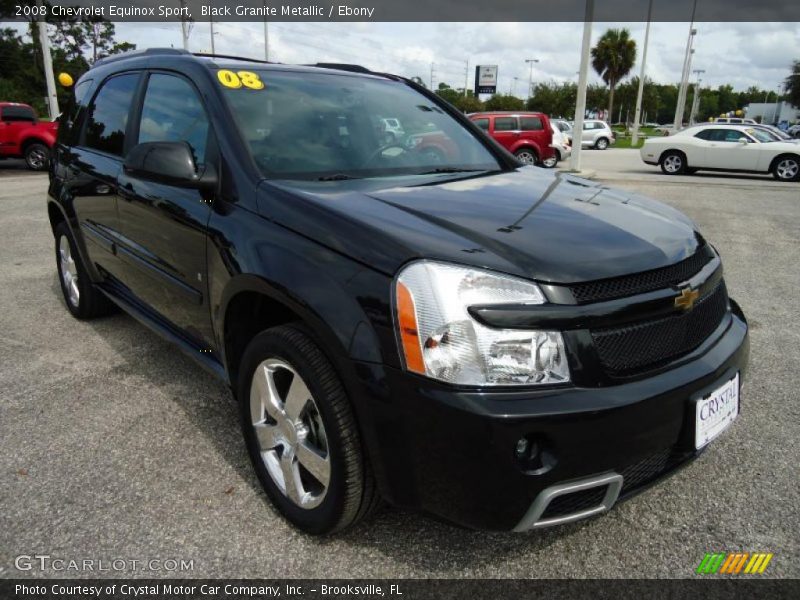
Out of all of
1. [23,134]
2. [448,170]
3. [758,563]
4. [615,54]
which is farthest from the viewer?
[615,54]

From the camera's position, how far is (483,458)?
159cm

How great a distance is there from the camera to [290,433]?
2.12 m

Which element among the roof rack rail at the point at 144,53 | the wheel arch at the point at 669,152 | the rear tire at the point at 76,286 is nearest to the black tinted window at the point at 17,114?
the rear tire at the point at 76,286

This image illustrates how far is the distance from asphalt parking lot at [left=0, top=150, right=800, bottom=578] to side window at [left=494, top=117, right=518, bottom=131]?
14.6m

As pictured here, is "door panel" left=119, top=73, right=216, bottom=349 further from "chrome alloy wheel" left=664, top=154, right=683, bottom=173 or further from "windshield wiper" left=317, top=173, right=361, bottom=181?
"chrome alloy wheel" left=664, top=154, right=683, bottom=173

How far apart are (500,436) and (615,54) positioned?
73.7 metres

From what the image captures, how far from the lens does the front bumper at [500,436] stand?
5.20 feet

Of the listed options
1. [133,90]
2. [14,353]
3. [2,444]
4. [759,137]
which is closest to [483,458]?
[2,444]

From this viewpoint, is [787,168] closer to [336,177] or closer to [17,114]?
[336,177]

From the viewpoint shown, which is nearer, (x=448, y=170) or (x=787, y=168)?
(x=448, y=170)

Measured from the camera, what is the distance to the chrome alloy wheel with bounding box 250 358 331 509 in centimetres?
202

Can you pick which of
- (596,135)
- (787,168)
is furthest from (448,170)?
(596,135)

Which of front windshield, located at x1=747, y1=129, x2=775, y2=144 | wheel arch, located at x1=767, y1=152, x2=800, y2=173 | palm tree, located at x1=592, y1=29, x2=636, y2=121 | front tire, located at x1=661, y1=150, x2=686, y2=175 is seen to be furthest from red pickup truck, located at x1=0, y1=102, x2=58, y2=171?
palm tree, located at x1=592, y1=29, x2=636, y2=121

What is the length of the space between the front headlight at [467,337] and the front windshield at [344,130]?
953 mm
